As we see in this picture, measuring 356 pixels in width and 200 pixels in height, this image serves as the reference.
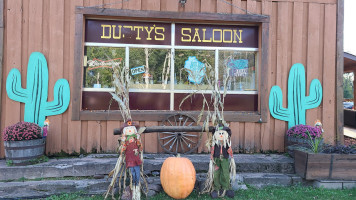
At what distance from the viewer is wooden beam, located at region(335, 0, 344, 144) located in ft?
17.1

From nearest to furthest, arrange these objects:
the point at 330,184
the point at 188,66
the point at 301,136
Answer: the point at 330,184 < the point at 301,136 < the point at 188,66

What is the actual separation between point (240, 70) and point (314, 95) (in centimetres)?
167

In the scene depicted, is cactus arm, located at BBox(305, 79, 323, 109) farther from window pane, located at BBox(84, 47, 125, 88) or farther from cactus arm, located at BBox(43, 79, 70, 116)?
cactus arm, located at BBox(43, 79, 70, 116)

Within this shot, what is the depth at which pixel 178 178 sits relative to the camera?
135 inches

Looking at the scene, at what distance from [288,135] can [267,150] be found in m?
0.55

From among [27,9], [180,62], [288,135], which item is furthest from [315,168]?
[27,9]

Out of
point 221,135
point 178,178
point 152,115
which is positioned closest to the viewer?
point 178,178

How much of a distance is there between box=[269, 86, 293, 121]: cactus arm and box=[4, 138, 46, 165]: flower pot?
4667 millimetres

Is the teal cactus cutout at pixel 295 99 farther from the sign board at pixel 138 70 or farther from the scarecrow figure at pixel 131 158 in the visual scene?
the scarecrow figure at pixel 131 158

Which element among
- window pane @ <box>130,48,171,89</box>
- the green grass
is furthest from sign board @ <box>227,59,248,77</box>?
the green grass

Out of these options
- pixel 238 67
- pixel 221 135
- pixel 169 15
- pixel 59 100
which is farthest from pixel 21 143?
pixel 238 67

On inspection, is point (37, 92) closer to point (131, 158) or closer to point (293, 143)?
point (131, 158)

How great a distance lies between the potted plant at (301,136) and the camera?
456 centimetres

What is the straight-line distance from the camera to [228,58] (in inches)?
209
